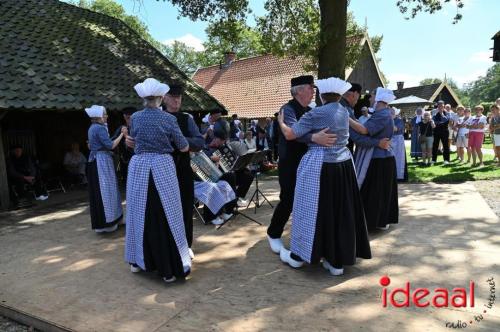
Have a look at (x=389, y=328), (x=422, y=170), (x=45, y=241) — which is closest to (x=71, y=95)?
(x=45, y=241)

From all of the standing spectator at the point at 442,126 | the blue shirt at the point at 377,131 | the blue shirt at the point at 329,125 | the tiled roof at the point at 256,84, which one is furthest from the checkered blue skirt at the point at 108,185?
the tiled roof at the point at 256,84

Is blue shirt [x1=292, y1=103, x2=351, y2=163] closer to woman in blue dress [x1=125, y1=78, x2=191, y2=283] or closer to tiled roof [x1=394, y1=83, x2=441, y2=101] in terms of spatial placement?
woman in blue dress [x1=125, y1=78, x2=191, y2=283]

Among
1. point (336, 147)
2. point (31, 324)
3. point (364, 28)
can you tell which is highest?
point (364, 28)

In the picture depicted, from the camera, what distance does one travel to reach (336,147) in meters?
4.01

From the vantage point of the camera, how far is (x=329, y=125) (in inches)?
155

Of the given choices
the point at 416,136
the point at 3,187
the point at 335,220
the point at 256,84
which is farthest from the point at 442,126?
the point at 256,84

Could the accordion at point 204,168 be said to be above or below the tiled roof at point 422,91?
below

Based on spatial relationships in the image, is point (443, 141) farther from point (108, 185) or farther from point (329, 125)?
point (108, 185)

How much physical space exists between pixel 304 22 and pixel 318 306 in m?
11.2

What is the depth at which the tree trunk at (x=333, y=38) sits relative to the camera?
1034 cm

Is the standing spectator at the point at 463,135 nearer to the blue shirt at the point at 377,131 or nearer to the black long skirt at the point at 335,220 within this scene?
the blue shirt at the point at 377,131

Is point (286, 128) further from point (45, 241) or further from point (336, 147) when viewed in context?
point (45, 241)

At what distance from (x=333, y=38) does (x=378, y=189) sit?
627cm

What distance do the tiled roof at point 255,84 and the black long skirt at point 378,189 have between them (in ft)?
59.3
